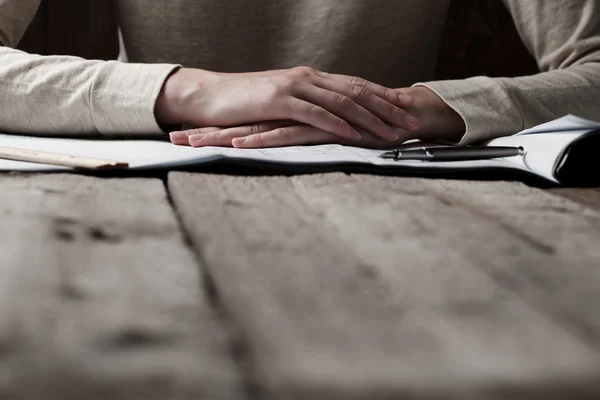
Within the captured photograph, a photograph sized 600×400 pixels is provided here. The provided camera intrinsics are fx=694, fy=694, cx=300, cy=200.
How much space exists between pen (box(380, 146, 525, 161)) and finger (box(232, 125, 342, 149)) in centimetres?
11

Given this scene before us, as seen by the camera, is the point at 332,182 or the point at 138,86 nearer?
the point at 332,182

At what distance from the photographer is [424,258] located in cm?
40

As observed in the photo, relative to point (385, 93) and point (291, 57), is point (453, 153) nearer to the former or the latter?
point (385, 93)

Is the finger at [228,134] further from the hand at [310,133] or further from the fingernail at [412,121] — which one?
the fingernail at [412,121]

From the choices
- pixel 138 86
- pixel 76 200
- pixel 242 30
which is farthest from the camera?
pixel 242 30

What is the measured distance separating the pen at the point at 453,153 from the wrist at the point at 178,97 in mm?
265

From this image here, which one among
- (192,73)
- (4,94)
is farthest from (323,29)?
(4,94)

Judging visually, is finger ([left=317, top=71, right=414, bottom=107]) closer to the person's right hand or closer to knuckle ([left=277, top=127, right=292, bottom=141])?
the person's right hand

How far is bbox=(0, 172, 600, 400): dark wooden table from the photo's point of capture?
250 millimetres

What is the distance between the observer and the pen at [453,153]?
28.8 inches

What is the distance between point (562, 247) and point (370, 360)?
220 mm

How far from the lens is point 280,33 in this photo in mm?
1408

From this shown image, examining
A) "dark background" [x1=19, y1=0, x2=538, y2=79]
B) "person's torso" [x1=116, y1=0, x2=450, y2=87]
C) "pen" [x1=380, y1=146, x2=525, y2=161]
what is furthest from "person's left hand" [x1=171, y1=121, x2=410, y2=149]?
"dark background" [x1=19, y1=0, x2=538, y2=79]

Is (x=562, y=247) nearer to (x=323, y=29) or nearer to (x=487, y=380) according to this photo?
(x=487, y=380)
